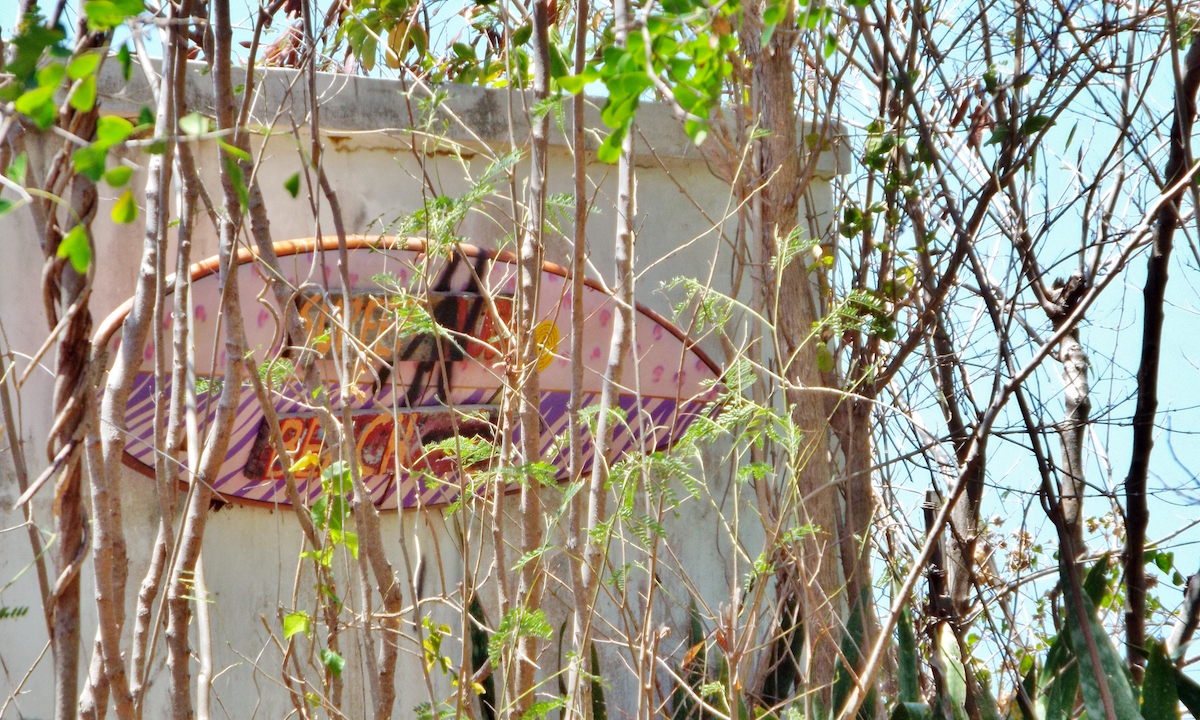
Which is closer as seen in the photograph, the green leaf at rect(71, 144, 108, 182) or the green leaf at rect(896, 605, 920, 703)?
the green leaf at rect(71, 144, 108, 182)

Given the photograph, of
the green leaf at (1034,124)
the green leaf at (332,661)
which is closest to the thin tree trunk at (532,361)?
the green leaf at (332,661)

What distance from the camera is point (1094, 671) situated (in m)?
1.95

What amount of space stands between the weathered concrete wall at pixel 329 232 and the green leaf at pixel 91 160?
1.43 meters

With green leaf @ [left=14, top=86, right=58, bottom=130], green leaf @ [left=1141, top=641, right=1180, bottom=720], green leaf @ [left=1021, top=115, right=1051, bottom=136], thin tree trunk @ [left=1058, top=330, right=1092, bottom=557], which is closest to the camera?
green leaf @ [left=14, top=86, right=58, bottom=130]

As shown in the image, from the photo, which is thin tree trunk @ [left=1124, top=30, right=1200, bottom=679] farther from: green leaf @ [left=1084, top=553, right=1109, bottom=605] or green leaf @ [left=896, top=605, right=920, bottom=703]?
green leaf @ [left=896, top=605, right=920, bottom=703]

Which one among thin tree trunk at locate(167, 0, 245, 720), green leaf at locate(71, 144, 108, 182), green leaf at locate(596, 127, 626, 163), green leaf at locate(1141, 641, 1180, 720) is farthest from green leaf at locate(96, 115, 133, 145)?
green leaf at locate(1141, 641, 1180, 720)

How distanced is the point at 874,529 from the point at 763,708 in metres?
0.81

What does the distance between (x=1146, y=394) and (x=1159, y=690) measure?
737 mm

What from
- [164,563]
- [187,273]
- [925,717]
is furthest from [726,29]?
[925,717]

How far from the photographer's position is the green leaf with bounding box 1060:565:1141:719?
2.00 m

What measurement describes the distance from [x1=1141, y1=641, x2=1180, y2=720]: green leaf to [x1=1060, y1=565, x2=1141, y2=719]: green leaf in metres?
0.04

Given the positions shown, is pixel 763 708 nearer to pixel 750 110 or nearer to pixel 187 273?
pixel 750 110

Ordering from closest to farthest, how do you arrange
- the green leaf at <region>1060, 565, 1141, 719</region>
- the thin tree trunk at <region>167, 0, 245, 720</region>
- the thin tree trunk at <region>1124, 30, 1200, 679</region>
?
the thin tree trunk at <region>167, 0, 245, 720</region>, the green leaf at <region>1060, 565, 1141, 719</region>, the thin tree trunk at <region>1124, 30, 1200, 679</region>

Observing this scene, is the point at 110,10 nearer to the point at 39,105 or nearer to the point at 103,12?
the point at 103,12
